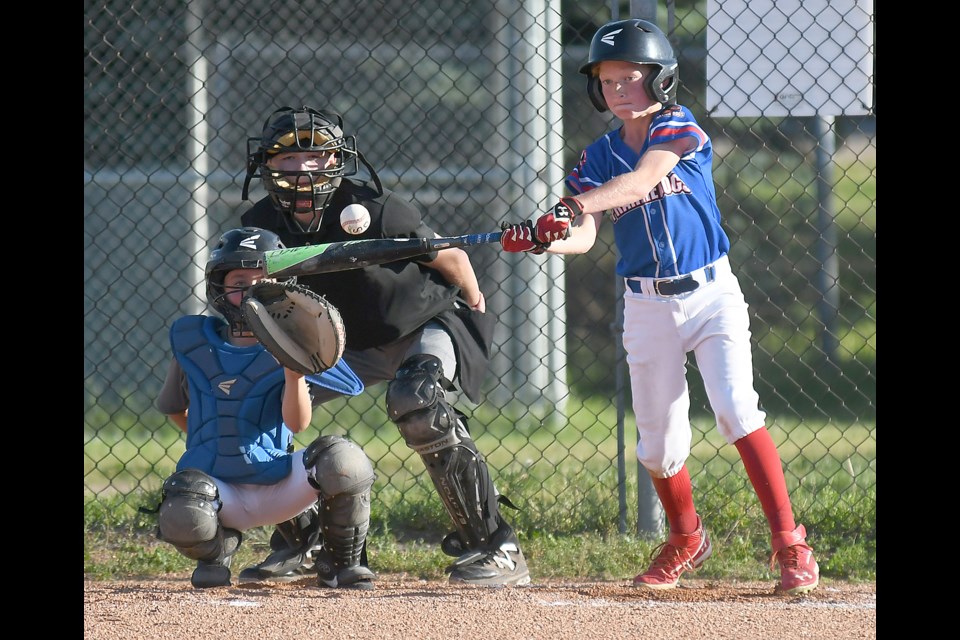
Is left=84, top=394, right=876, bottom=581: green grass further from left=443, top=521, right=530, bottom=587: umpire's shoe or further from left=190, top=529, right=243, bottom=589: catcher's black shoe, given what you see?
left=190, top=529, right=243, bottom=589: catcher's black shoe

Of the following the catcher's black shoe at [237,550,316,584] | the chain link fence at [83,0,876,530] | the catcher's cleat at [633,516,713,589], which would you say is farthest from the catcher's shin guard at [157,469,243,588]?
the chain link fence at [83,0,876,530]

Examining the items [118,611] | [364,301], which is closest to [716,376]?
[364,301]

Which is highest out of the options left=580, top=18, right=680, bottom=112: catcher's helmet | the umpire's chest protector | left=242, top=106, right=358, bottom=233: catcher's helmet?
Answer: left=580, top=18, right=680, bottom=112: catcher's helmet

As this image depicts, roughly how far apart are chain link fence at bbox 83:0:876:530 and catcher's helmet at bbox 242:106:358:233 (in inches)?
78.4

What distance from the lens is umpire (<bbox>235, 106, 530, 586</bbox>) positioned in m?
3.46

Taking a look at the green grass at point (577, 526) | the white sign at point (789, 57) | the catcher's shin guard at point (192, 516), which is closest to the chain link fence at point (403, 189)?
the green grass at point (577, 526)

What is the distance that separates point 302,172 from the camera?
342cm

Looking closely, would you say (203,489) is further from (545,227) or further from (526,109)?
(526,109)

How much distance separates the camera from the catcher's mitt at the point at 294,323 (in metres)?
3.03

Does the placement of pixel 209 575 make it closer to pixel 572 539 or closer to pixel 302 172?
pixel 302 172

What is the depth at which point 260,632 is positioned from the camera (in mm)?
2945

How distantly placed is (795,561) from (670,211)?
1.03 m

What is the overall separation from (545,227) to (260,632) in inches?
48.1

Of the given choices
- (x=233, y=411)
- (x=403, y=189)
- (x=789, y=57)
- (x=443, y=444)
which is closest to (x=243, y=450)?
(x=233, y=411)
